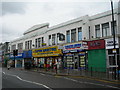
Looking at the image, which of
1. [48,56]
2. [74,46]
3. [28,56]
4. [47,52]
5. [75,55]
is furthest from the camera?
[28,56]

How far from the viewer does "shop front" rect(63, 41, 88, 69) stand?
1022 inches

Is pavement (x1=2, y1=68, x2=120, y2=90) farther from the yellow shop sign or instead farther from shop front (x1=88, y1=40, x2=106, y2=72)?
the yellow shop sign

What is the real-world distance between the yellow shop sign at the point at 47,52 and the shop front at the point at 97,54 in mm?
6852

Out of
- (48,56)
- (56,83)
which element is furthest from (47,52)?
(56,83)

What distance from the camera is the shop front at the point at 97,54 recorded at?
23006 millimetres

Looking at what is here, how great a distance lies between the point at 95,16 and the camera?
1010 inches

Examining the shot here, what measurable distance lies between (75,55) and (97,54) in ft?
16.0

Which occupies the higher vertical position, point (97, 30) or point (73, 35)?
point (97, 30)

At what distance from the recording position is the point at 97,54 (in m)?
24.0

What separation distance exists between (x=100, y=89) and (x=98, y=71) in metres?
9.04

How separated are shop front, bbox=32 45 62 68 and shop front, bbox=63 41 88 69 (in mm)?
1454

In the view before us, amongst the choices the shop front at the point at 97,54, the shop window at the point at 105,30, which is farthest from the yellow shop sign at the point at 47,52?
the shop window at the point at 105,30

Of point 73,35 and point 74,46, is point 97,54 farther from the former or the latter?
point 73,35

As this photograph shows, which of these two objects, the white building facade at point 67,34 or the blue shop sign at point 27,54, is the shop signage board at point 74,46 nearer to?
the white building facade at point 67,34
